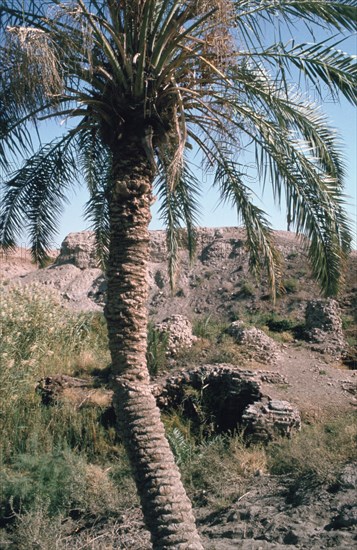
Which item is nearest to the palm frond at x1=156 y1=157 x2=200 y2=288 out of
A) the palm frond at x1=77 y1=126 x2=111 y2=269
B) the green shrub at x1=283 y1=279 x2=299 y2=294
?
the palm frond at x1=77 y1=126 x2=111 y2=269

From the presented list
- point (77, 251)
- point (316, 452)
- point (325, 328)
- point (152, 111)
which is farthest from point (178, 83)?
point (77, 251)

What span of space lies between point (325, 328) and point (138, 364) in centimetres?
939

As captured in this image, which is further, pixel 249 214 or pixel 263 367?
pixel 263 367

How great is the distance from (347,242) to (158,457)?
326cm

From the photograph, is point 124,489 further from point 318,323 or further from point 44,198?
point 318,323

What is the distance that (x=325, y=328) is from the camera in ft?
50.5

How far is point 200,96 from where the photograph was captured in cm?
732

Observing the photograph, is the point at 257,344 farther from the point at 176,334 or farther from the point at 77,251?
the point at 77,251

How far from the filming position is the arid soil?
6902 mm

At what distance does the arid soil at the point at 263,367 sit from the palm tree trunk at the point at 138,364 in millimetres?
885

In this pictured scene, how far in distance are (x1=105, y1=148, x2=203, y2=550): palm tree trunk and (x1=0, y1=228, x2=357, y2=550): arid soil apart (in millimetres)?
885

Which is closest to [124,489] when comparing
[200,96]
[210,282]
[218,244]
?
[200,96]

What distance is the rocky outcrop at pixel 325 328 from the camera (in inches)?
589

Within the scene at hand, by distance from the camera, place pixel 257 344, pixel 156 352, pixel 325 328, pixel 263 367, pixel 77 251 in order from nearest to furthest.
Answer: pixel 263 367, pixel 156 352, pixel 257 344, pixel 325 328, pixel 77 251
